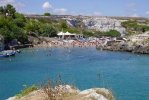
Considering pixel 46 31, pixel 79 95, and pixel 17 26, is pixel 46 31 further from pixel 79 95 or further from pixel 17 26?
pixel 79 95

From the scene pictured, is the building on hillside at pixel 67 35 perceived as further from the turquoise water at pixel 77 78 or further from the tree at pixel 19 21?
the turquoise water at pixel 77 78

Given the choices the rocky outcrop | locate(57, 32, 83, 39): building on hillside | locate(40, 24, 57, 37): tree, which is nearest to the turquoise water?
the rocky outcrop

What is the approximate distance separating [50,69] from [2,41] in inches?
1917

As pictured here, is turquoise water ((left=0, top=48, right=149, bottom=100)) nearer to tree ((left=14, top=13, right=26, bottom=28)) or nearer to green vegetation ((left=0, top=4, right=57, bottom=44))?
green vegetation ((left=0, top=4, right=57, bottom=44))

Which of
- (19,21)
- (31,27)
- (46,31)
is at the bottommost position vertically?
(46,31)

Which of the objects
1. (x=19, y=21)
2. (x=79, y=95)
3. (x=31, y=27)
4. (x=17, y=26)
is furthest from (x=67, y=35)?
(x=79, y=95)

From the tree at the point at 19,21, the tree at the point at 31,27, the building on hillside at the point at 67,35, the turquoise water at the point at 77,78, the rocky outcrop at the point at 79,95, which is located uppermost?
the rocky outcrop at the point at 79,95

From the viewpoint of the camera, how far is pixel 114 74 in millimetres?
68375

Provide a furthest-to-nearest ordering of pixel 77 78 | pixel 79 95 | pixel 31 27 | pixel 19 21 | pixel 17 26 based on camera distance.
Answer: pixel 31 27 < pixel 19 21 < pixel 17 26 < pixel 77 78 < pixel 79 95

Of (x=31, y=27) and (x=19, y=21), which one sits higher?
(x=19, y=21)

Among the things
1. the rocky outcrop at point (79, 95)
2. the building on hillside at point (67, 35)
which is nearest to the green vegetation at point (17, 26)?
the building on hillside at point (67, 35)

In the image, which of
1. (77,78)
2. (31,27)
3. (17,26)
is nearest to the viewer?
(77,78)

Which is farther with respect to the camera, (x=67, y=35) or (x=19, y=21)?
(x=67, y=35)

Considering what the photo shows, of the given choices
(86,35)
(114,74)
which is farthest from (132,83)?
(86,35)
